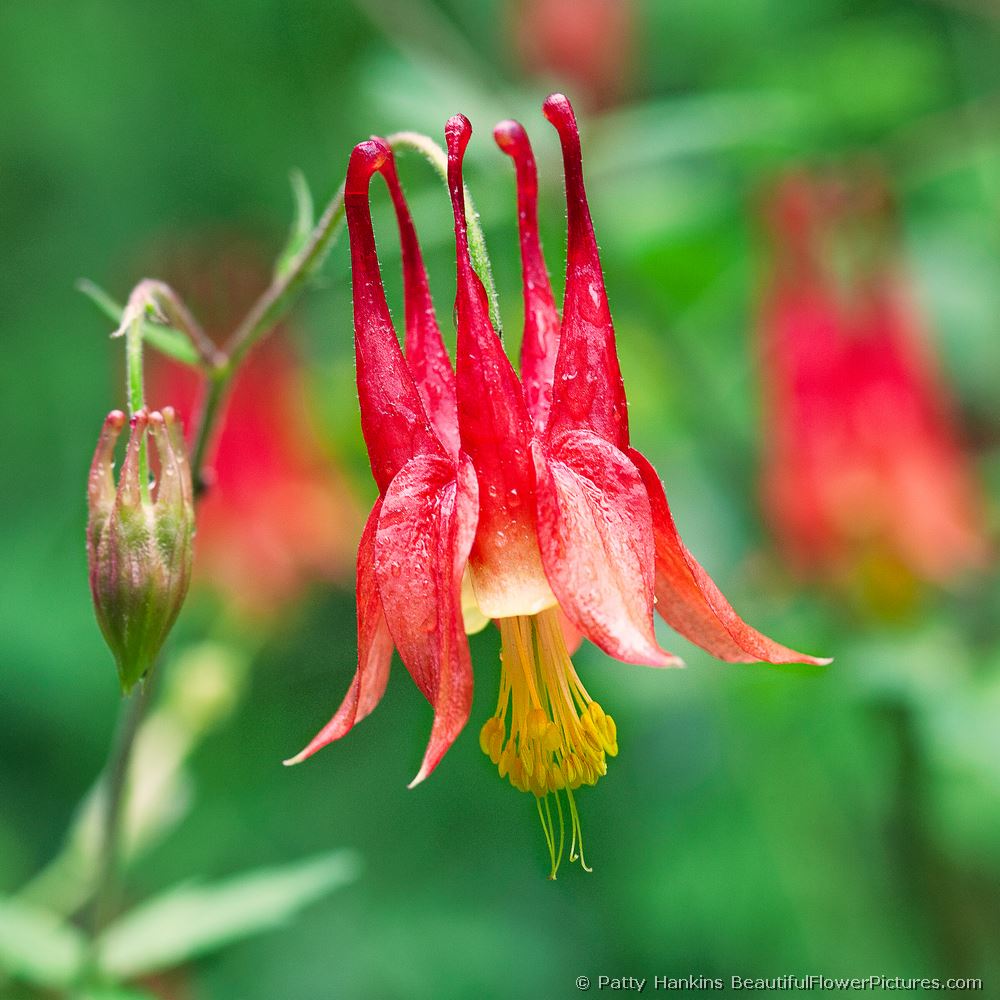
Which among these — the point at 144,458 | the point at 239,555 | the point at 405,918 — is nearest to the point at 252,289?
the point at 239,555

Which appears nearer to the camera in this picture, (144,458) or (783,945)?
(144,458)

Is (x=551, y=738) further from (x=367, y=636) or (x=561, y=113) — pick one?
(x=561, y=113)

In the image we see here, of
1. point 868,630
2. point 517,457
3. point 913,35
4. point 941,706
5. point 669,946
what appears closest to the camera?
point 517,457

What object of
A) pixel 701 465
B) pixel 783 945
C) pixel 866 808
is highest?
pixel 701 465

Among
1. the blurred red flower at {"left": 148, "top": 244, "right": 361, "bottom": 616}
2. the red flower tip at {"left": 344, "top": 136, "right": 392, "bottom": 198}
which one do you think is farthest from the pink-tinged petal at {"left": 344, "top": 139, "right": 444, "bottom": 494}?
the blurred red flower at {"left": 148, "top": 244, "right": 361, "bottom": 616}

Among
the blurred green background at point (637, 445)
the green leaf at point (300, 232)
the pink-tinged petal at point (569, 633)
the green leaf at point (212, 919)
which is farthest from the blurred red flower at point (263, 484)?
the pink-tinged petal at point (569, 633)

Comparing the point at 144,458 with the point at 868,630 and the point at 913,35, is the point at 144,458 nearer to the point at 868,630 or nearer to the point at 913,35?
the point at 868,630

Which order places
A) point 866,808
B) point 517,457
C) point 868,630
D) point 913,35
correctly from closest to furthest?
point 517,457
point 868,630
point 866,808
point 913,35

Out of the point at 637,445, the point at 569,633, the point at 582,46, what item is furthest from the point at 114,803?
the point at 582,46

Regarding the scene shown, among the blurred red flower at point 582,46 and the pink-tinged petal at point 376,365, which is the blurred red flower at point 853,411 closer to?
the blurred red flower at point 582,46
